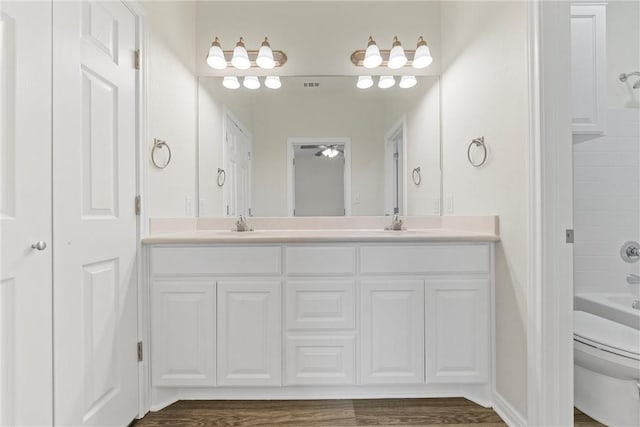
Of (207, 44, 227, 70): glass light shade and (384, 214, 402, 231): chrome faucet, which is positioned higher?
(207, 44, 227, 70): glass light shade

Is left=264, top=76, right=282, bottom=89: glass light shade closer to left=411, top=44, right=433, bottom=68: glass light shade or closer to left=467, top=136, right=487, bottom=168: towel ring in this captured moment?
left=411, top=44, right=433, bottom=68: glass light shade

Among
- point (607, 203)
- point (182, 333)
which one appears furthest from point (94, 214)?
point (607, 203)

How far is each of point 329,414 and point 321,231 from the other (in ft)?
3.29

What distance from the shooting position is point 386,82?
7.16 ft

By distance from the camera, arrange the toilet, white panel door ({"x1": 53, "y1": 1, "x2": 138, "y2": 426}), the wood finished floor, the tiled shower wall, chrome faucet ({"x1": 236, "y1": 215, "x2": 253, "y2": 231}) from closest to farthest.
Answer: white panel door ({"x1": 53, "y1": 1, "x2": 138, "y2": 426}) → the toilet → the wood finished floor → chrome faucet ({"x1": 236, "y1": 215, "x2": 253, "y2": 231}) → the tiled shower wall

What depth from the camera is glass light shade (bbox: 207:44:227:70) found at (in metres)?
2.06

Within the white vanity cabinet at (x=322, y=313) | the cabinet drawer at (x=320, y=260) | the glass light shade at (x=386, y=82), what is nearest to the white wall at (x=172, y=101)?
the white vanity cabinet at (x=322, y=313)

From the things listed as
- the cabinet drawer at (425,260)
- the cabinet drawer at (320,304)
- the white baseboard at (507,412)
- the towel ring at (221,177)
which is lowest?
the white baseboard at (507,412)

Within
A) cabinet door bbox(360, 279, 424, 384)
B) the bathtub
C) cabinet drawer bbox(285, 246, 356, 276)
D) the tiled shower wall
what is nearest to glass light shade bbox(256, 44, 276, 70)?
cabinet drawer bbox(285, 246, 356, 276)

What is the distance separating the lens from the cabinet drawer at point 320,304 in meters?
1.58

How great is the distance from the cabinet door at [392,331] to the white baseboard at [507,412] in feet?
1.21

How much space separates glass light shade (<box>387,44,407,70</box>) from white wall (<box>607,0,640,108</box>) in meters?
1.42

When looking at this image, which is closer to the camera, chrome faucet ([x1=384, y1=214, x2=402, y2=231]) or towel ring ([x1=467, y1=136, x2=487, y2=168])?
towel ring ([x1=467, y1=136, x2=487, y2=168])

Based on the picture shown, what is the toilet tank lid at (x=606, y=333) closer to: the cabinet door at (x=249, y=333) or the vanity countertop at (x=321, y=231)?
the vanity countertop at (x=321, y=231)
